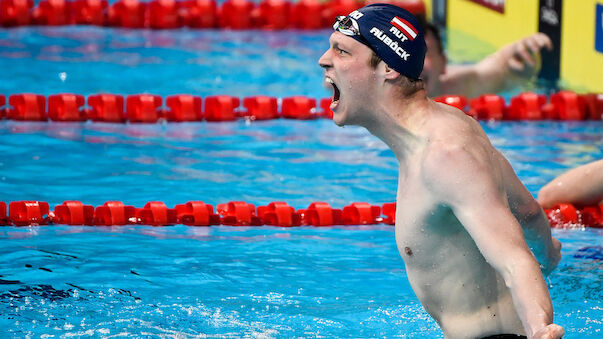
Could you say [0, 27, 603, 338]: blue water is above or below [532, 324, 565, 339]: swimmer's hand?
below

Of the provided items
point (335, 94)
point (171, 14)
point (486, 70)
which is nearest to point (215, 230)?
point (335, 94)

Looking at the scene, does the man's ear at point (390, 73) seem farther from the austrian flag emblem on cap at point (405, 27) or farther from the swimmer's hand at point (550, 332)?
the swimmer's hand at point (550, 332)

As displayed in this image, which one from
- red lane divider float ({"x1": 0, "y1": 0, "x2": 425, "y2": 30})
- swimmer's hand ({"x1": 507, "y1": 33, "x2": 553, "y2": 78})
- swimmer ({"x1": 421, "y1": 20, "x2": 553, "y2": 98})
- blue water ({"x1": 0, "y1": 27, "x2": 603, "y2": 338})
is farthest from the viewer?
red lane divider float ({"x1": 0, "y1": 0, "x2": 425, "y2": 30})

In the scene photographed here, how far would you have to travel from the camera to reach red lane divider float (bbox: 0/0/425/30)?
30.5 ft

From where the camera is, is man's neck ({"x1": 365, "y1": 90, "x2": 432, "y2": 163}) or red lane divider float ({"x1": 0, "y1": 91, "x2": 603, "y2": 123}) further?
red lane divider float ({"x1": 0, "y1": 91, "x2": 603, "y2": 123})

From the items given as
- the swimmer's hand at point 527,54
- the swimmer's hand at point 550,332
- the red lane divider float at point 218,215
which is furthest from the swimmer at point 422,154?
the swimmer's hand at point 527,54

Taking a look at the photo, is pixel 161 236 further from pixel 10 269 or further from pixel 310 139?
pixel 310 139

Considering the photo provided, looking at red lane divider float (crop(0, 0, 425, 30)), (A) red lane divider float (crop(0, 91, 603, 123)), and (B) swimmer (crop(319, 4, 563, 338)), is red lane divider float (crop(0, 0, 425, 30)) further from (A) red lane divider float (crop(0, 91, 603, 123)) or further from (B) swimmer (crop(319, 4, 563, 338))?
(B) swimmer (crop(319, 4, 563, 338))

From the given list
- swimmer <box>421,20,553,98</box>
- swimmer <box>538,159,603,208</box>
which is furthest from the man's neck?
swimmer <box>421,20,553,98</box>

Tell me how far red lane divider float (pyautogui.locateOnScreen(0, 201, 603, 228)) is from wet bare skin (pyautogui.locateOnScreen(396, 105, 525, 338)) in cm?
213

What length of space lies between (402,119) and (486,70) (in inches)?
173

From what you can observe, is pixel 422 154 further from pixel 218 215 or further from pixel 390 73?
pixel 218 215

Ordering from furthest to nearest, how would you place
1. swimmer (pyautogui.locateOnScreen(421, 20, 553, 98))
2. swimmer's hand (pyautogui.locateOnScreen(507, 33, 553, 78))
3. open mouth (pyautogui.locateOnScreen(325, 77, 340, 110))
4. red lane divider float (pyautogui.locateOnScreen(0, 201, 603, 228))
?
1. swimmer's hand (pyautogui.locateOnScreen(507, 33, 553, 78))
2. swimmer (pyautogui.locateOnScreen(421, 20, 553, 98))
3. red lane divider float (pyautogui.locateOnScreen(0, 201, 603, 228))
4. open mouth (pyautogui.locateOnScreen(325, 77, 340, 110))

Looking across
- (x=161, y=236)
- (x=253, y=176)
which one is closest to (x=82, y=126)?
(x=253, y=176)
